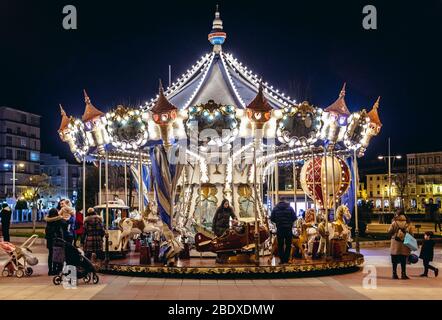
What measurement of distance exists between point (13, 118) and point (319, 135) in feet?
264

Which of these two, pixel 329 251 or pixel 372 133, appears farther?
pixel 372 133

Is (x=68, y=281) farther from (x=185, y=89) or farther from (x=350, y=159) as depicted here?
(x=350, y=159)

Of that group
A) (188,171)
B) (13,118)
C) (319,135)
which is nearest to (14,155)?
(13,118)

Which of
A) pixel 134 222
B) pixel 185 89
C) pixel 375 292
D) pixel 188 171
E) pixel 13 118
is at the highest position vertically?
pixel 13 118

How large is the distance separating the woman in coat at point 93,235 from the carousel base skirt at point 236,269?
1.13m

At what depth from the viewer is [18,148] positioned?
89.9 meters

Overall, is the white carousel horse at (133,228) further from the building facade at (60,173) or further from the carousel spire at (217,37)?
the building facade at (60,173)

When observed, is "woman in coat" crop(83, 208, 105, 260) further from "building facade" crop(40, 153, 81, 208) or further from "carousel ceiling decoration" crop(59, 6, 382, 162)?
"building facade" crop(40, 153, 81, 208)

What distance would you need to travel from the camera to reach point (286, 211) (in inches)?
562

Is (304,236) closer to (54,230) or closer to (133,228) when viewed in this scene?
(133,228)

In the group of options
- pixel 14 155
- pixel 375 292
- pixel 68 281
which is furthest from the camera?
pixel 14 155

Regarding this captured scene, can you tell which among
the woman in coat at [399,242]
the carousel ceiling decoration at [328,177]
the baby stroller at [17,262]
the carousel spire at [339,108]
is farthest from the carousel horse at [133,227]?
the carousel ceiling decoration at [328,177]

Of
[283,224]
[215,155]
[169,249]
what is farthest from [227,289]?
[215,155]
